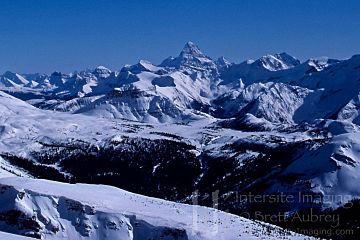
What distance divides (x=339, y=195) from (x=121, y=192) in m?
81.1

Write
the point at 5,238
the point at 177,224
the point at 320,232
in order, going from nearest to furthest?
1. the point at 5,238
2. the point at 177,224
3. the point at 320,232

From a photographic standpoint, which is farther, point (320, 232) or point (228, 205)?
point (228, 205)

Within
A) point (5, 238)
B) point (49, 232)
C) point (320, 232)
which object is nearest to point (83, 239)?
point (49, 232)

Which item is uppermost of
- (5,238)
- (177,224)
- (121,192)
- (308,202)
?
(308,202)

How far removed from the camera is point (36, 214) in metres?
97.7

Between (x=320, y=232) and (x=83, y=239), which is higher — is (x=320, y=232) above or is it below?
above

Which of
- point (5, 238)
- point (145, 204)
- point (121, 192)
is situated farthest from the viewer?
point (121, 192)

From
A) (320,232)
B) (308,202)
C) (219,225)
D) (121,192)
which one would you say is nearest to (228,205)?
(308,202)

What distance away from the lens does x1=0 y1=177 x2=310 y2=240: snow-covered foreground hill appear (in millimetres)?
93688

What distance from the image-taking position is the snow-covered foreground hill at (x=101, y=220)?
93688 mm

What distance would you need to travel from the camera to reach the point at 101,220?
322 feet

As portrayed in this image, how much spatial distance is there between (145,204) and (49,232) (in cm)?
1916

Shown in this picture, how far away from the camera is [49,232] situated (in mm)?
95688

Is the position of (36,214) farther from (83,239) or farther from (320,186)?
(320,186)
